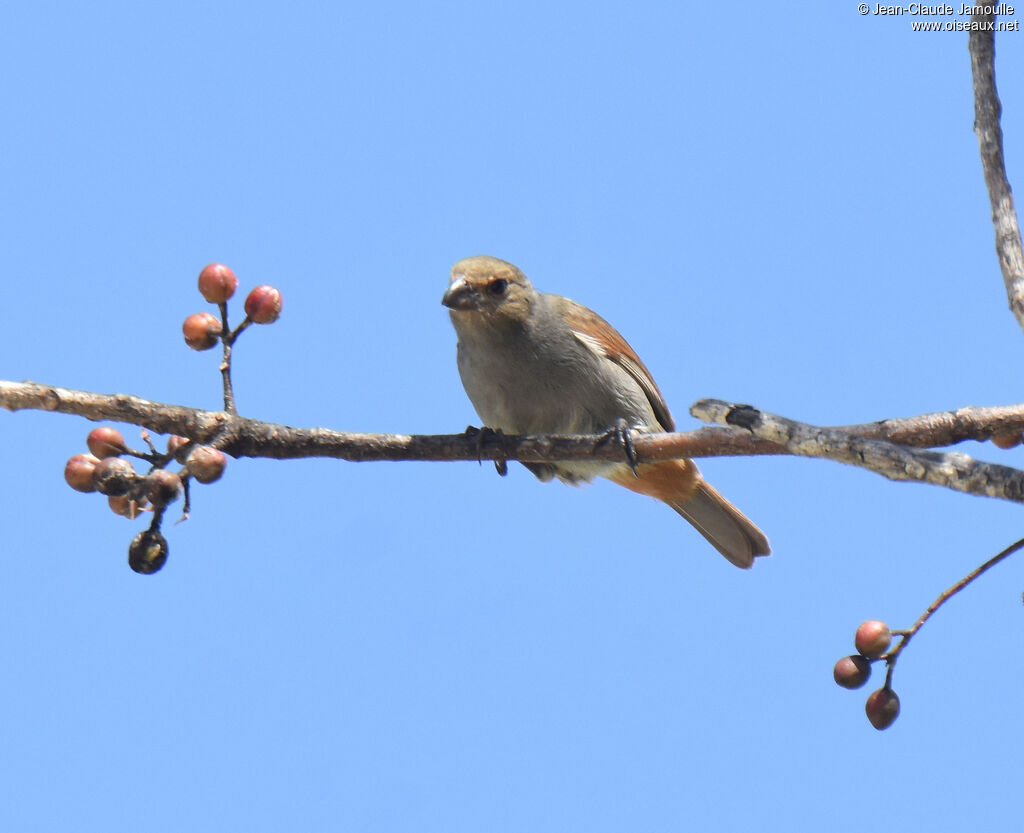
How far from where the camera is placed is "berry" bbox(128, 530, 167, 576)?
10.4ft

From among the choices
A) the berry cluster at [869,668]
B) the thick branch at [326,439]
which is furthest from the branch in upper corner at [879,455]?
the berry cluster at [869,668]

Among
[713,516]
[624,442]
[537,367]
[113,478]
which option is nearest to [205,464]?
[113,478]

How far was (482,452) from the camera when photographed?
4.13 meters

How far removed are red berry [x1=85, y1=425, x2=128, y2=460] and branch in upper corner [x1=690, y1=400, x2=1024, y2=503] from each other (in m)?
1.75

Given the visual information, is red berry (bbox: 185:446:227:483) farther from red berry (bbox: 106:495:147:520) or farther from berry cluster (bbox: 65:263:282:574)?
red berry (bbox: 106:495:147:520)

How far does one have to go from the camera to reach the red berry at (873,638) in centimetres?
338

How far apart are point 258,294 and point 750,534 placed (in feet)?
12.7

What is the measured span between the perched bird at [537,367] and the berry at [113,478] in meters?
2.81

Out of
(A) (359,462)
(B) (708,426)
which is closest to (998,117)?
(B) (708,426)

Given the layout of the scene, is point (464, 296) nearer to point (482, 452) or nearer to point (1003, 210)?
point (482, 452)

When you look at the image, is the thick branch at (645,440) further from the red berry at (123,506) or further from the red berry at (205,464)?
the red berry at (205,464)

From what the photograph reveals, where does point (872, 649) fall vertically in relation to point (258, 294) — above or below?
below

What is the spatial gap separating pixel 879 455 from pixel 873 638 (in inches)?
28.0

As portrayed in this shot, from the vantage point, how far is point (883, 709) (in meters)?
3.41
